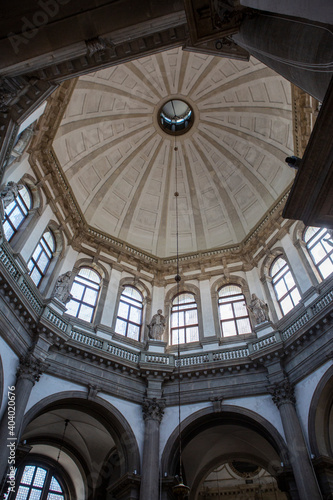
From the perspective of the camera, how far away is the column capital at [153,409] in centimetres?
1488

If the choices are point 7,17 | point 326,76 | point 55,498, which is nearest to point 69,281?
point 55,498

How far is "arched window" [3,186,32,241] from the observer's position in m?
15.1

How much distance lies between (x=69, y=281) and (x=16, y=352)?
5.00m

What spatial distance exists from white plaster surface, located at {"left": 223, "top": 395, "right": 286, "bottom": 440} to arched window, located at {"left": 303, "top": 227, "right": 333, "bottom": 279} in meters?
5.82

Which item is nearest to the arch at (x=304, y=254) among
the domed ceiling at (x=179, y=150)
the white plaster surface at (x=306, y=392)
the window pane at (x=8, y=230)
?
the domed ceiling at (x=179, y=150)

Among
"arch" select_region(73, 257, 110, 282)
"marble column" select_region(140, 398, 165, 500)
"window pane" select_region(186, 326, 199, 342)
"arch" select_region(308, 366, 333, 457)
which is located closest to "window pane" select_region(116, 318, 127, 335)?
"arch" select_region(73, 257, 110, 282)

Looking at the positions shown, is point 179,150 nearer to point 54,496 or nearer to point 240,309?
point 240,309

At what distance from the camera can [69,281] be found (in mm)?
17312

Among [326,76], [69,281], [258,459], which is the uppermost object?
[69,281]

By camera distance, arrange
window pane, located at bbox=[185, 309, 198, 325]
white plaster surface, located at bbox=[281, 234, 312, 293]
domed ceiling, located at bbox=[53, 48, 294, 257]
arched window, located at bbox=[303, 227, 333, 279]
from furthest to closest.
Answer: domed ceiling, located at bbox=[53, 48, 294, 257]
window pane, located at bbox=[185, 309, 198, 325]
white plaster surface, located at bbox=[281, 234, 312, 293]
arched window, located at bbox=[303, 227, 333, 279]

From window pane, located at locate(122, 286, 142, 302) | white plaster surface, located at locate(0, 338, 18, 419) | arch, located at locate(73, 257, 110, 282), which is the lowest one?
white plaster surface, located at locate(0, 338, 18, 419)

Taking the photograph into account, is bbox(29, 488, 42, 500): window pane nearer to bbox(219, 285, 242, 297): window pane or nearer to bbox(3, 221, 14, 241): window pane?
bbox(3, 221, 14, 241): window pane

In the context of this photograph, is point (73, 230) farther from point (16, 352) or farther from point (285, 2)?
point (285, 2)

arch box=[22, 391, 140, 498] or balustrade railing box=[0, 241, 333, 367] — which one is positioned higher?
balustrade railing box=[0, 241, 333, 367]
